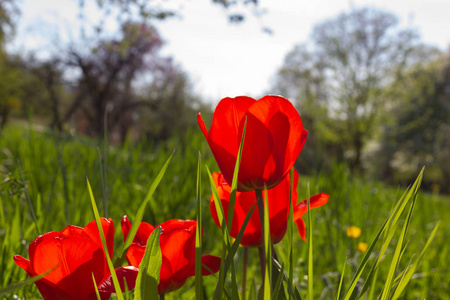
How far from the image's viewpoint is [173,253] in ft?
1.64

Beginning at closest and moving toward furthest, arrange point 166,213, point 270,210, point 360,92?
point 270,210, point 166,213, point 360,92

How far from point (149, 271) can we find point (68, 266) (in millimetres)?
103

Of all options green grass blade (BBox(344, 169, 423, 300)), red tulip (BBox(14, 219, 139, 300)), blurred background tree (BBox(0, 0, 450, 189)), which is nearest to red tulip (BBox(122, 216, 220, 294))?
red tulip (BBox(14, 219, 139, 300))

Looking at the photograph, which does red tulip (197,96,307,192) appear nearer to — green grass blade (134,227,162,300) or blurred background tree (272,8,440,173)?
green grass blade (134,227,162,300)

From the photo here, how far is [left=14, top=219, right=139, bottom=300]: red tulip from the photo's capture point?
1.34 feet

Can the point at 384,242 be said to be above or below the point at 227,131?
below

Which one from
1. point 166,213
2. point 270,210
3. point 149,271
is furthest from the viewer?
point 166,213

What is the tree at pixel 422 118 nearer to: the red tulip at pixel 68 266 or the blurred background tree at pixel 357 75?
the blurred background tree at pixel 357 75

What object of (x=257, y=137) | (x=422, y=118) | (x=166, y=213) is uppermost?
(x=257, y=137)

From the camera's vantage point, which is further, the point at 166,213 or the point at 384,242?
the point at 166,213

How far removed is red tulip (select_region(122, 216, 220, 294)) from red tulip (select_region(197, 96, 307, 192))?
4.2 inches

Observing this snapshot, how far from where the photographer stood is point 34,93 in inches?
1019

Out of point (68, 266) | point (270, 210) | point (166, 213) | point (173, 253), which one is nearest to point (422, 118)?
point (166, 213)

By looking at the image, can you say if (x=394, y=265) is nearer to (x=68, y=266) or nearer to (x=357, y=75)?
(x=68, y=266)
